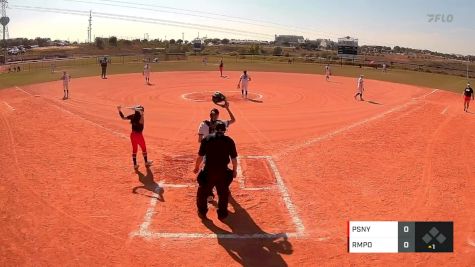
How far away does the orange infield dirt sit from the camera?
25.2ft

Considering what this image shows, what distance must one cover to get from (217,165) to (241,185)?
2.64 meters

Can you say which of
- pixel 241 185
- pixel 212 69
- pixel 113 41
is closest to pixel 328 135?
pixel 241 185

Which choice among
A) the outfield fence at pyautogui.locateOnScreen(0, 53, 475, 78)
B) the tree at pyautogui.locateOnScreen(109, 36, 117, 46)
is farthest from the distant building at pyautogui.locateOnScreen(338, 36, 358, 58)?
the tree at pyautogui.locateOnScreen(109, 36, 117, 46)

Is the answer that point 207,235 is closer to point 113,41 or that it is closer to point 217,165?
point 217,165

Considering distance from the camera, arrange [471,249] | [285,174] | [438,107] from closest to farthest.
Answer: [471,249] < [285,174] < [438,107]

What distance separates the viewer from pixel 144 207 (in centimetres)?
962

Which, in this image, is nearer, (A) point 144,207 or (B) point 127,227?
(B) point 127,227

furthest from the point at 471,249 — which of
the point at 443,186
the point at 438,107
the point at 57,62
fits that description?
the point at 57,62

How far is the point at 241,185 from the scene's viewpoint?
11281mm

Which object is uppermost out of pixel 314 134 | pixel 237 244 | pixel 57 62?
pixel 57 62

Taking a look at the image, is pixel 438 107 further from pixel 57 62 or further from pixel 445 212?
pixel 57 62

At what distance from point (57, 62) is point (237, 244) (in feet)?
200
